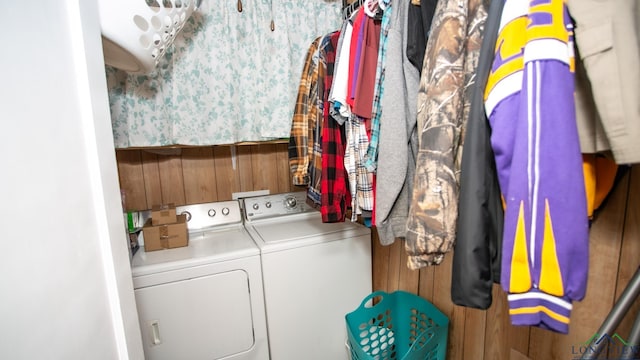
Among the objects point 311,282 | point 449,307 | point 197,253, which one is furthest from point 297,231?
point 449,307

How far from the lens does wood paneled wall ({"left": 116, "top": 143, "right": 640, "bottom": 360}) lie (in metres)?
0.75

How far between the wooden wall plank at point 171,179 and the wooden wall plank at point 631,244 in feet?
6.66

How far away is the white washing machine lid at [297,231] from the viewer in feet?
4.80

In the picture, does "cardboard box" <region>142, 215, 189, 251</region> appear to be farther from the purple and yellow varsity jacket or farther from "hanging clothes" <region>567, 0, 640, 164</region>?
"hanging clothes" <region>567, 0, 640, 164</region>

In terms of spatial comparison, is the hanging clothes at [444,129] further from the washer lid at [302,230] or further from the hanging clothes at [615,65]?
the washer lid at [302,230]

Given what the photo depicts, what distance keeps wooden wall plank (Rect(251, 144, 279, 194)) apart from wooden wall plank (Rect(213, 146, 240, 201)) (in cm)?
12

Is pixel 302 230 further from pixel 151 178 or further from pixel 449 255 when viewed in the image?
pixel 151 178

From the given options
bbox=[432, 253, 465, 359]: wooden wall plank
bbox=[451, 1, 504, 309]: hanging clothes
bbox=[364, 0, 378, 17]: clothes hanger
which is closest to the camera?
bbox=[451, 1, 504, 309]: hanging clothes

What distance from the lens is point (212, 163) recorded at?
1818 mm

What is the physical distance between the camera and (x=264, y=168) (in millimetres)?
1933

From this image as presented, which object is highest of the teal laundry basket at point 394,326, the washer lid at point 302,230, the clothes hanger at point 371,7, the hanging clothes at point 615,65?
the clothes hanger at point 371,7

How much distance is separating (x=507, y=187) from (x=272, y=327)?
1.34 meters

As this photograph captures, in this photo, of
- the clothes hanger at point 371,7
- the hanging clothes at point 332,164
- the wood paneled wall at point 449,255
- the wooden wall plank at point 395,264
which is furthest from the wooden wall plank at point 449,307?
the clothes hanger at point 371,7

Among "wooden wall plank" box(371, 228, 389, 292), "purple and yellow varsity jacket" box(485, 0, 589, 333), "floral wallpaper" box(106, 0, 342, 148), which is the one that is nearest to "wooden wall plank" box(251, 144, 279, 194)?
"floral wallpaper" box(106, 0, 342, 148)
